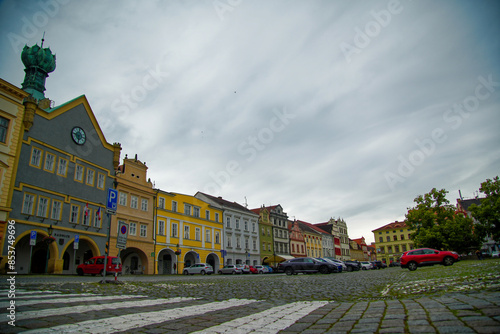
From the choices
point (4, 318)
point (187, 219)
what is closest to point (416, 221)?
point (187, 219)

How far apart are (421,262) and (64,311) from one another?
27532mm

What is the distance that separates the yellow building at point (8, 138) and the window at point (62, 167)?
13.7 feet

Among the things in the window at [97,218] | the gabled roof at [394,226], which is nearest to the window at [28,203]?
the window at [97,218]

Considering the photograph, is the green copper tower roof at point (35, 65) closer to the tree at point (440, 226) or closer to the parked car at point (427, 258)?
the parked car at point (427, 258)

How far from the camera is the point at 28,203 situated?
27594 millimetres

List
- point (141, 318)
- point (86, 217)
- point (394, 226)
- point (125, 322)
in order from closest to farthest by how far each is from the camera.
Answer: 1. point (125, 322)
2. point (141, 318)
3. point (86, 217)
4. point (394, 226)

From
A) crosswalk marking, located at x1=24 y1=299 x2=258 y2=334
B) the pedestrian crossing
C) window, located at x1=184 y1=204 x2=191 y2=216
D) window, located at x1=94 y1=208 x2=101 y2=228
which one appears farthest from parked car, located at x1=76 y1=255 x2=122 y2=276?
crosswalk marking, located at x1=24 y1=299 x2=258 y2=334

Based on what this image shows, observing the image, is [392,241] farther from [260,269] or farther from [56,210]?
[56,210]

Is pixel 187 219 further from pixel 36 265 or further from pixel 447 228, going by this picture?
pixel 447 228

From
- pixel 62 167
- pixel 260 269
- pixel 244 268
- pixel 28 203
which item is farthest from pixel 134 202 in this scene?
pixel 260 269

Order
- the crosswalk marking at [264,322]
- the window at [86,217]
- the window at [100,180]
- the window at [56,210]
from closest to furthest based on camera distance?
the crosswalk marking at [264,322]
the window at [56,210]
the window at [86,217]
the window at [100,180]

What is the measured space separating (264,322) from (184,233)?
43.3 meters

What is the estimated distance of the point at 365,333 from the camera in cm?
376

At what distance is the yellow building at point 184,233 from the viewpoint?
142ft
